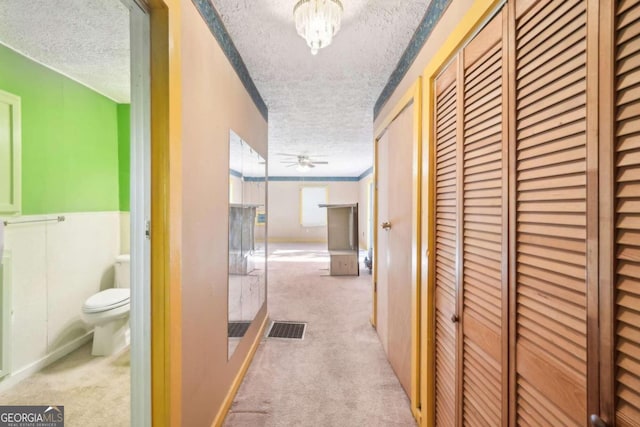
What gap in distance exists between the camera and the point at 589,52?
579 mm

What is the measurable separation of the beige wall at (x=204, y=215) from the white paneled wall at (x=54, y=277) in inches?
59.0

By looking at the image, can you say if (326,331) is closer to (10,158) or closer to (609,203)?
(609,203)

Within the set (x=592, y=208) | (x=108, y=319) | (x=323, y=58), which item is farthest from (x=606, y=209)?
(x=108, y=319)

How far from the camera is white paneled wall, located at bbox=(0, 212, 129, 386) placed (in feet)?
6.19

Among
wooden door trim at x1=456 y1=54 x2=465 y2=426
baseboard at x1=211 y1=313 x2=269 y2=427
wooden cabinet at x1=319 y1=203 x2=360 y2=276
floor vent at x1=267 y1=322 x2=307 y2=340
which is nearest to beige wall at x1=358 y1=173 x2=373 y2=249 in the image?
wooden cabinet at x1=319 y1=203 x2=360 y2=276

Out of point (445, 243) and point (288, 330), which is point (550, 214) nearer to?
point (445, 243)

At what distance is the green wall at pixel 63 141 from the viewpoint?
1.92 meters

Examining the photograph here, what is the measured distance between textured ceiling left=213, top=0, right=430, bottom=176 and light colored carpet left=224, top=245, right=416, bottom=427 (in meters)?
2.32

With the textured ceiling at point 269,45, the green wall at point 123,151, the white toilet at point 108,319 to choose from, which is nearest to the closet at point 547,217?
the textured ceiling at point 269,45

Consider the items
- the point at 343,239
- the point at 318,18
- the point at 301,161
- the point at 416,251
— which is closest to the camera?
the point at 318,18

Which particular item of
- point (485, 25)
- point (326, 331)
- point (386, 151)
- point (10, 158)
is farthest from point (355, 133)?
point (10, 158)

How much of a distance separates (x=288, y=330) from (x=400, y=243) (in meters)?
1.61

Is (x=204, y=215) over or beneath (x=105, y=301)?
over

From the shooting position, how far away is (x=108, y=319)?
84.6 inches
